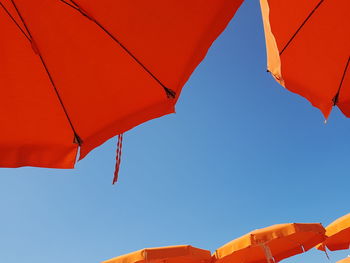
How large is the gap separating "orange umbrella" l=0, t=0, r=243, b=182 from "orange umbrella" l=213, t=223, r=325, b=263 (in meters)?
4.80

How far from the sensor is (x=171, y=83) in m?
1.87

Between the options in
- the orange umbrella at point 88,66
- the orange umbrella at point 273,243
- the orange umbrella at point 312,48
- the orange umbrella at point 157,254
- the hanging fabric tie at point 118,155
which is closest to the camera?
the orange umbrella at point 88,66

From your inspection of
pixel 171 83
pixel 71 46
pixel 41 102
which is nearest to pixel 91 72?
pixel 71 46

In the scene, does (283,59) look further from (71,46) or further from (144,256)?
(144,256)

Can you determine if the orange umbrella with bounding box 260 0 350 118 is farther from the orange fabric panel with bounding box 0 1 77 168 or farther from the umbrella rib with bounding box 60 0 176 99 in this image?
the orange fabric panel with bounding box 0 1 77 168

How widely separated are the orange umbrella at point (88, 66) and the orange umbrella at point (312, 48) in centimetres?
80

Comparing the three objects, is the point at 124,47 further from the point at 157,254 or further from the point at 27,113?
the point at 157,254

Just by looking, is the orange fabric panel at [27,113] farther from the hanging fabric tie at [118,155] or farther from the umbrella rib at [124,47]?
the umbrella rib at [124,47]

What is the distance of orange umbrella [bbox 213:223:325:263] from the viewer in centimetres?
567

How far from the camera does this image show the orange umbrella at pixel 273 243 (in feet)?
18.6

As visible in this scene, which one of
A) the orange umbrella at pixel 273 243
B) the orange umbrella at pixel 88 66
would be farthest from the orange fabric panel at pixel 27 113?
the orange umbrella at pixel 273 243

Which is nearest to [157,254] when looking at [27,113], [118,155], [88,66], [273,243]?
[273,243]

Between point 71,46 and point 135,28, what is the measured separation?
43 centimetres

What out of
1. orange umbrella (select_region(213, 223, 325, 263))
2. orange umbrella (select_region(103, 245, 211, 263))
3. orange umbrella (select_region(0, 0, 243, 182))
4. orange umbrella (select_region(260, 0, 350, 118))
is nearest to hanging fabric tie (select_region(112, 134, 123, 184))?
orange umbrella (select_region(0, 0, 243, 182))
